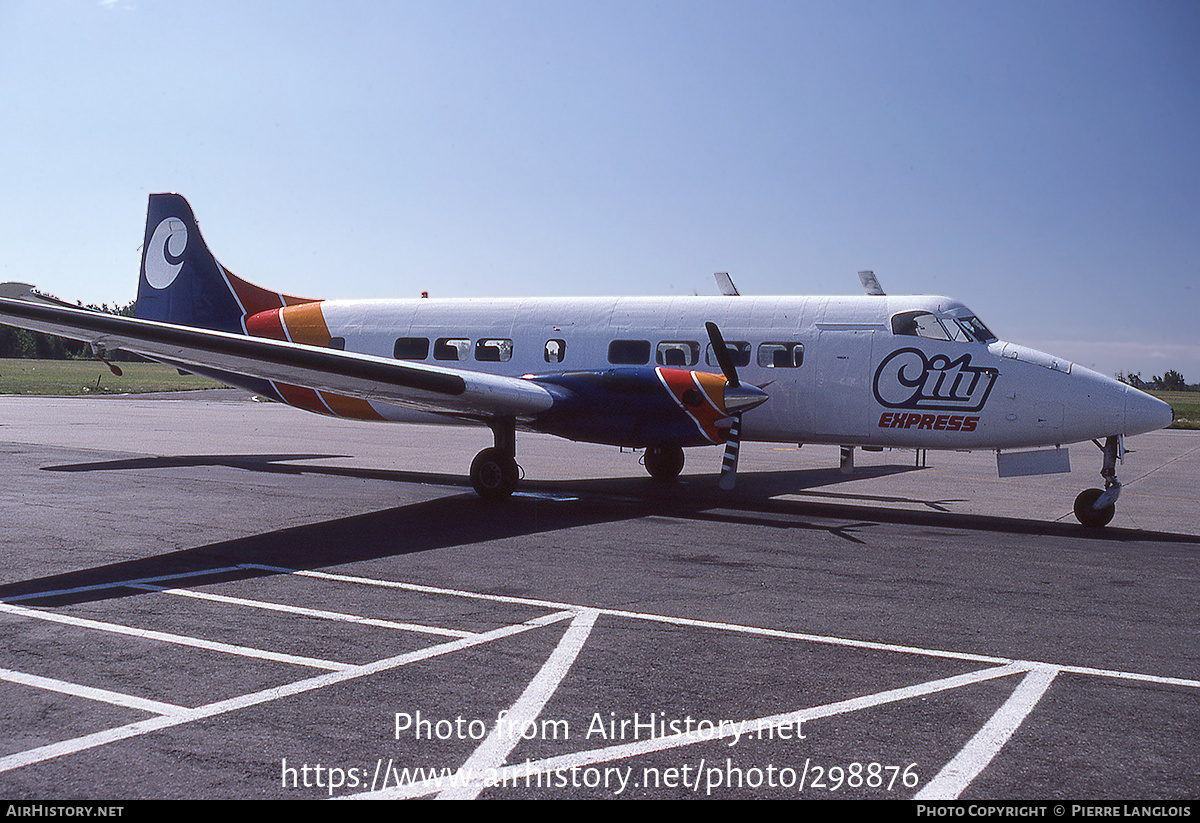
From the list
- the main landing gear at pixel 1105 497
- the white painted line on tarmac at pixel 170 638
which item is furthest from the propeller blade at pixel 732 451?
the white painted line on tarmac at pixel 170 638

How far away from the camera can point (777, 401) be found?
15.0 metres

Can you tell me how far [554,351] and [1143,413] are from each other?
953 centimetres

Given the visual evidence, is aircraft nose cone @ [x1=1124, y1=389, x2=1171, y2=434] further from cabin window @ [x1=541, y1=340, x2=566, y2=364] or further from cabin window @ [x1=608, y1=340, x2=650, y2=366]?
cabin window @ [x1=541, y1=340, x2=566, y2=364]

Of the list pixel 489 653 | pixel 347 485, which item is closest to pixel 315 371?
pixel 347 485

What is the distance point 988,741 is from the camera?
4.93 m

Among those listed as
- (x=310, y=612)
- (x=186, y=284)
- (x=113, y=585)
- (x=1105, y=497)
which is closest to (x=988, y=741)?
(x=310, y=612)

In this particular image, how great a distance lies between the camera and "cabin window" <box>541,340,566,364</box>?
16.6m

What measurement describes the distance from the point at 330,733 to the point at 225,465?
15.5 metres

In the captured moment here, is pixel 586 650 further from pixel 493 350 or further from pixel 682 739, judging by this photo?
pixel 493 350

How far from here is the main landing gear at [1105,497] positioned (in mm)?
12633

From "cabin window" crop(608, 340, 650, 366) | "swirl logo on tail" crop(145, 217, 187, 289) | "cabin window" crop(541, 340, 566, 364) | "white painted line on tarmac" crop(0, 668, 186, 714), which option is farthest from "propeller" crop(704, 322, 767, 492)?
"swirl logo on tail" crop(145, 217, 187, 289)

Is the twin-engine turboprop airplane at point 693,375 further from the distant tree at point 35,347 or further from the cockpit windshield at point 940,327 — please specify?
the distant tree at point 35,347

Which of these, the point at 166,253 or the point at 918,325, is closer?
the point at 918,325

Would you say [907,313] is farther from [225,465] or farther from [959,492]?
[225,465]
